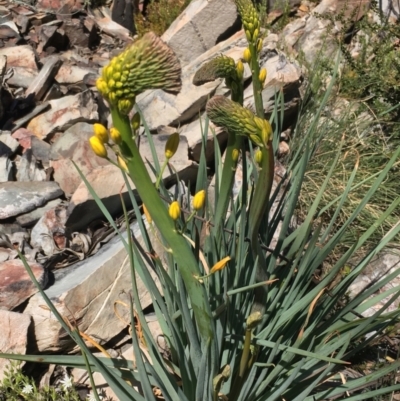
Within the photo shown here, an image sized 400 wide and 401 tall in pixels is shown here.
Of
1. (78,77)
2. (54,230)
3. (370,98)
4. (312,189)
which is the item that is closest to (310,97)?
(370,98)

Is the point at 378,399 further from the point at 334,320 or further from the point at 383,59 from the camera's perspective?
the point at 383,59

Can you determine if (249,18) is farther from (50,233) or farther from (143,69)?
(50,233)

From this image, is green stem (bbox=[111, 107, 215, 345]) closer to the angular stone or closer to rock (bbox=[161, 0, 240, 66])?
the angular stone

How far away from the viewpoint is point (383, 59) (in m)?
4.23

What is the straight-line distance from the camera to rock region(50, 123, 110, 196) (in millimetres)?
3219

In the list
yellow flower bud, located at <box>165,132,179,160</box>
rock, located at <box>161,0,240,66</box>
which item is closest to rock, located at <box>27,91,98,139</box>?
rock, located at <box>161,0,240,66</box>

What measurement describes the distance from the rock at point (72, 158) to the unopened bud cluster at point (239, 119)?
2032mm

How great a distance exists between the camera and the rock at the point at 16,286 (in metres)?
2.54

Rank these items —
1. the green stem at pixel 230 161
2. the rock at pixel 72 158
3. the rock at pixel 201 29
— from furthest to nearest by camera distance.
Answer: the rock at pixel 201 29 → the rock at pixel 72 158 → the green stem at pixel 230 161

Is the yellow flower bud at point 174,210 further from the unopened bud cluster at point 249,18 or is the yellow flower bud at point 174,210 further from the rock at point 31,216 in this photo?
the rock at point 31,216

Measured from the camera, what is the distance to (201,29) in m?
4.84

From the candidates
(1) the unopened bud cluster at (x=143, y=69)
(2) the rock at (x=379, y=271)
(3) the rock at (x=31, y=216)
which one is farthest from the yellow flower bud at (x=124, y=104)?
(2) the rock at (x=379, y=271)

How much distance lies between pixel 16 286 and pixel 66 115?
151 cm

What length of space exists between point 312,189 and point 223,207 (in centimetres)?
211
